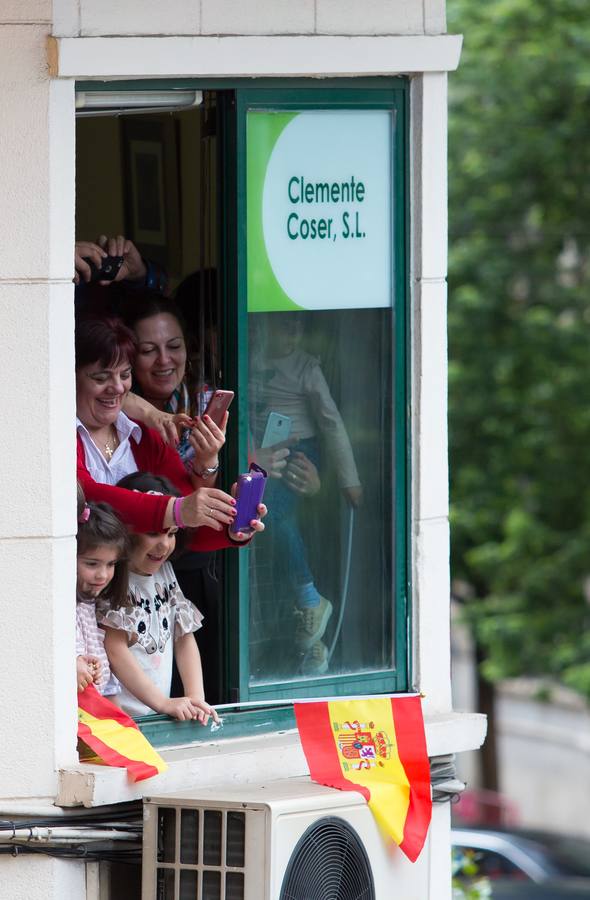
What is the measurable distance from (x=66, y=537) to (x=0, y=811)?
0.82m

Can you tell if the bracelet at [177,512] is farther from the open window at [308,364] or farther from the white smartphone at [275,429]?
the white smartphone at [275,429]

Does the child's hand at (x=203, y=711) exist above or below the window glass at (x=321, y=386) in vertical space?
below

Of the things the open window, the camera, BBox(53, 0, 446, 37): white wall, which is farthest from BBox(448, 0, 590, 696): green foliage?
the camera

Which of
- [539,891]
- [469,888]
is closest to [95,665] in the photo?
[469,888]

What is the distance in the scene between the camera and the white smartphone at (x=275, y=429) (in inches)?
222

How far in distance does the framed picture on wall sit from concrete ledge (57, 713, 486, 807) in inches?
77.1

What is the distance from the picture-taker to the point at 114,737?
5.08 m

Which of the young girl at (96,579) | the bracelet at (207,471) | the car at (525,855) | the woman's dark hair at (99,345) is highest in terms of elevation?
the woman's dark hair at (99,345)

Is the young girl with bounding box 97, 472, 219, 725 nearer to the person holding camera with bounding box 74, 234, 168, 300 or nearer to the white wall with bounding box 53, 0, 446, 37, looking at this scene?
the person holding camera with bounding box 74, 234, 168, 300

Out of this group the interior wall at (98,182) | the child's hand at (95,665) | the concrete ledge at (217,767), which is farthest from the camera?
the interior wall at (98,182)

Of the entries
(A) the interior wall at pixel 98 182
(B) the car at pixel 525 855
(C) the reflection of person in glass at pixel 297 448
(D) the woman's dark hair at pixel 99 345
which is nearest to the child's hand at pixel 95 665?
(C) the reflection of person in glass at pixel 297 448

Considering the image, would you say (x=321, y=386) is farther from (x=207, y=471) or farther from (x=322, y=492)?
(x=207, y=471)

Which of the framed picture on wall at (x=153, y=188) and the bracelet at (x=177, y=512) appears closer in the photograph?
the bracelet at (x=177, y=512)

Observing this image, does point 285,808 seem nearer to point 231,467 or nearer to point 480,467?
point 231,467
